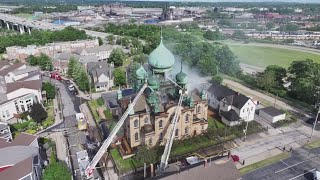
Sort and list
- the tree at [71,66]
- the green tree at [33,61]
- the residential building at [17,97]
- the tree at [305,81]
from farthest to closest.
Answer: the green tree at [33,61]
the tree at [71,66]
the tree at [305,81]
the residential building at [17,97]

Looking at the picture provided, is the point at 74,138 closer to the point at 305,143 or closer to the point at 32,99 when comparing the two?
the point at 32,99

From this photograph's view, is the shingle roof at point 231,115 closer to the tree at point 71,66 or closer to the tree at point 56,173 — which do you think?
the tree at point 56,173

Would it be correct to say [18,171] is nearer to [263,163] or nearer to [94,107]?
[94,107]

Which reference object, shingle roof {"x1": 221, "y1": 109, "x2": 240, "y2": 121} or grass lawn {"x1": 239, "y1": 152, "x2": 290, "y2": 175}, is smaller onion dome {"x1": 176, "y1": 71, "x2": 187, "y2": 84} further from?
grass lawn {"x1": 239, "y1": 152, "x2": 290, "y2": 175}

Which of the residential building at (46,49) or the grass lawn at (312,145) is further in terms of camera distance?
the residential building at (46,49)

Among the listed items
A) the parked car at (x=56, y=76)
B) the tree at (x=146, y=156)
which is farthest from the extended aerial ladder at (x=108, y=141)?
the parked car at (x=56, y=76)

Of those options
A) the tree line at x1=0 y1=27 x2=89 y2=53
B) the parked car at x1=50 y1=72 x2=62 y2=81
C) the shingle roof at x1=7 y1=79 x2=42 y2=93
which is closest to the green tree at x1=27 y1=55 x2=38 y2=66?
the parked car at x1=50 y1=72 x2=62 y2=81
